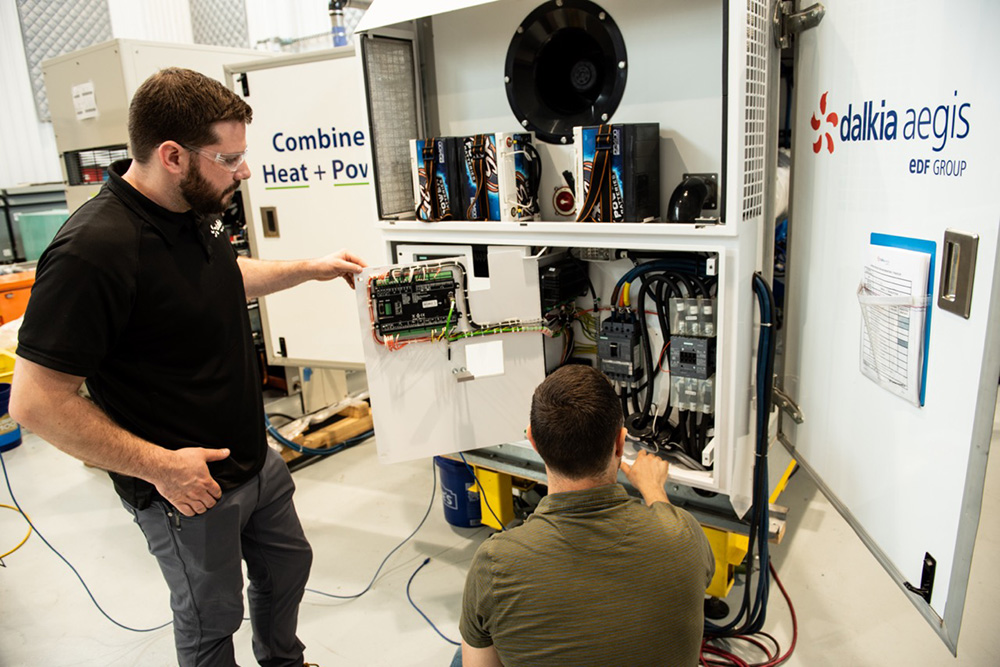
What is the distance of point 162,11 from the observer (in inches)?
211

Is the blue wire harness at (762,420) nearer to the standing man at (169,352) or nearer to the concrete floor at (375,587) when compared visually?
the concrete floor at (375,587)

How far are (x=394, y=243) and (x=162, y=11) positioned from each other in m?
4.37

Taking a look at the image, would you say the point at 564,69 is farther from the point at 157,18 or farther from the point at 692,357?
the point at 157,18

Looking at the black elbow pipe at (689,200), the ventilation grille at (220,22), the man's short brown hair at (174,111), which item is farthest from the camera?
the ventilation grille at (220,22)

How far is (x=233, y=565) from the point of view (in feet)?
5.71

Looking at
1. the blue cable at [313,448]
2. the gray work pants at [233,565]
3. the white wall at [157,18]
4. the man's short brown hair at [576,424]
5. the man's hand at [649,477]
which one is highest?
the white wall at [157,18]

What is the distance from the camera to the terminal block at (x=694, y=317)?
1.93 metres

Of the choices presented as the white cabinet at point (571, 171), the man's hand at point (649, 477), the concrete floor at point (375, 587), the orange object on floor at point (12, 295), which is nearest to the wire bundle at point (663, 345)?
the white cabinet at point (571, 171)

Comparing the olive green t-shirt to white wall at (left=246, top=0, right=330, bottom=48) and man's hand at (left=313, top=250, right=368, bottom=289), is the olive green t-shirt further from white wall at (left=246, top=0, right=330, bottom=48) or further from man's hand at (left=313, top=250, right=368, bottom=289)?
white wall at (left=246, top=0, right=330, bottom=48)

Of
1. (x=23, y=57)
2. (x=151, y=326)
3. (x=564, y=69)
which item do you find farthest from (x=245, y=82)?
(x=23, y=57)

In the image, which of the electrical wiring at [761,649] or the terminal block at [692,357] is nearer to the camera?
the terminal block at [692,357]

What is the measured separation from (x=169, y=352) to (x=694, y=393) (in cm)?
138

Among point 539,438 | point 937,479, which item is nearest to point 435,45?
point 539,438

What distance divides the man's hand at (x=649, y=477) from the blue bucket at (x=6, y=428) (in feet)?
13.1
